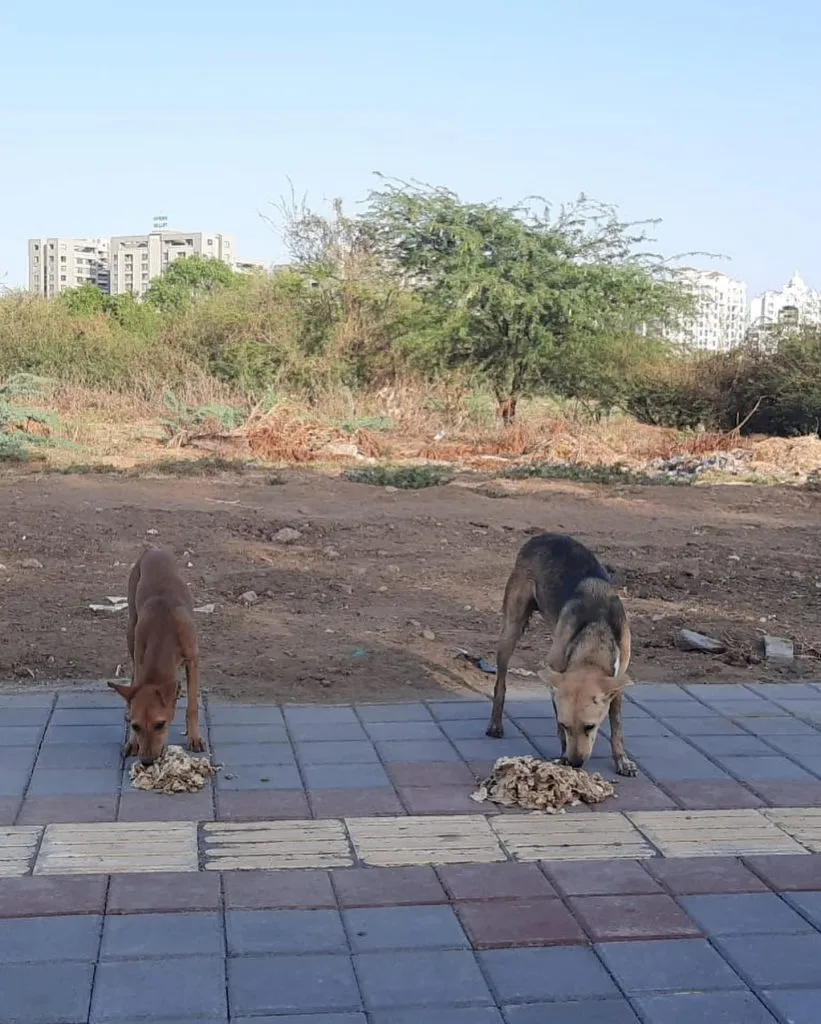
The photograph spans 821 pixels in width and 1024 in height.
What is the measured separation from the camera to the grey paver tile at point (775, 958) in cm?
374

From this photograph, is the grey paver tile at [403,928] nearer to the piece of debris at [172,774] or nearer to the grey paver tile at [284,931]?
the grey paver tile at [284,931]

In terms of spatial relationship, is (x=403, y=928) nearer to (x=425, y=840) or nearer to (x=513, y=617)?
(x=425, y=840)

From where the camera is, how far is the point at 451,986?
365 centimetres

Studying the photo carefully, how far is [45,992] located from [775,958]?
7.57 ft

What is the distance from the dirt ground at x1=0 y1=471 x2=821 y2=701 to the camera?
7805mm

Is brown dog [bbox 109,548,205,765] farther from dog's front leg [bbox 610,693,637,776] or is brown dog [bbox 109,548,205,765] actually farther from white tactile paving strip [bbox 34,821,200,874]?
dog's front leg [bbox 610,693,637,776]

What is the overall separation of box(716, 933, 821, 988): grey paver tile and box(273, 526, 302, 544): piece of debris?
8.59m

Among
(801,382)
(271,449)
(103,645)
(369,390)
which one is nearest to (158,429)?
(271,449)

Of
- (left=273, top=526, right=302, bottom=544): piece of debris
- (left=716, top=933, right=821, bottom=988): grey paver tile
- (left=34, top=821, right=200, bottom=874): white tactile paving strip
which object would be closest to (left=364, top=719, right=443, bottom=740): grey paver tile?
(left=34, top=821, right=200, bottom=874): white tactile paving strip

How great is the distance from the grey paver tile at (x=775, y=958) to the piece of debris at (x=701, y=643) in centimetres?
434

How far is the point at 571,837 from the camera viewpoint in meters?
5.01

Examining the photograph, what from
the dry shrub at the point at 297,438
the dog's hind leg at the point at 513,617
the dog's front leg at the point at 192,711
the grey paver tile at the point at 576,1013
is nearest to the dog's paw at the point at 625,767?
the dog's hind leg at the point at 513,617

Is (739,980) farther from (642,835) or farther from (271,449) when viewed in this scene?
(271,449)

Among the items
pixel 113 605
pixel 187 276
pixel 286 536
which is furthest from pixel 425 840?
pixel 187 276
